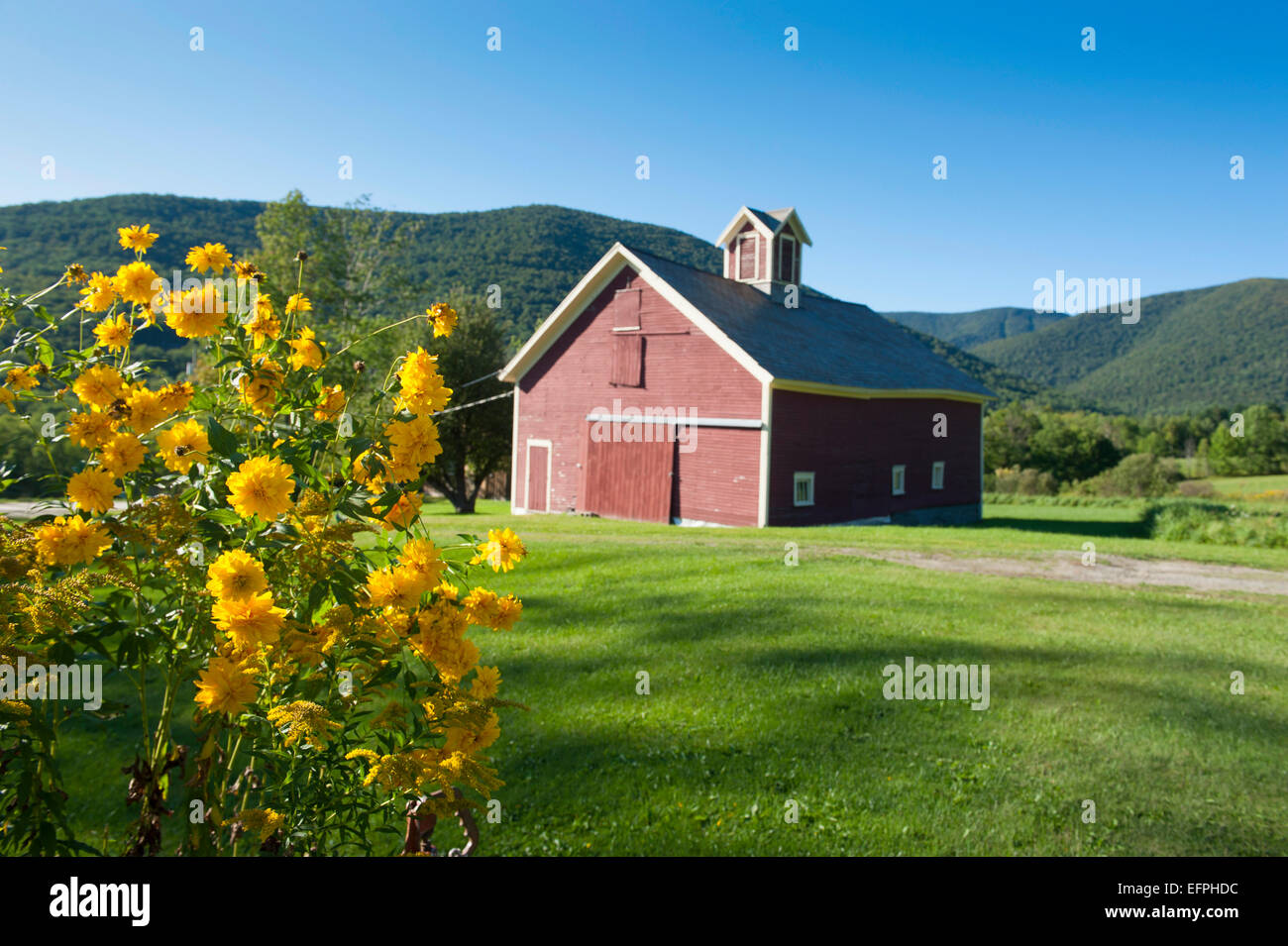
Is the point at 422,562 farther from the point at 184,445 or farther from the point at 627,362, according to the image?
the point at 627,362

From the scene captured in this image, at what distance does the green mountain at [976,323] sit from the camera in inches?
5266

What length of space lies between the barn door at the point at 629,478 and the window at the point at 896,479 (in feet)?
22.2

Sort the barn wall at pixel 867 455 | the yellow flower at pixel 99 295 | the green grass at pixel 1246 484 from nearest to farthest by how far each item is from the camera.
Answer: the yellow flower at pixel 99 295, the barn wall at pixel 867 455, the green grass at pixel 1246 484

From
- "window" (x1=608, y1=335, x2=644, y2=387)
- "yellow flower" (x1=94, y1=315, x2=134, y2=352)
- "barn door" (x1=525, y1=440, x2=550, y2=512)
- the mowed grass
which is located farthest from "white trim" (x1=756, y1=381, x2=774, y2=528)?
"yellow flower" (x1=94, y1=315, x2=134, y2=352)

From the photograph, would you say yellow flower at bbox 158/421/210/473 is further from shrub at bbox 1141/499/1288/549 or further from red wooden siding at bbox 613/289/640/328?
shrub at bbox 1141/499/1288/549

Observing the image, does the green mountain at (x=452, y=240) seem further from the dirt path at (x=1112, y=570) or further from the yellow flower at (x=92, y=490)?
the yellow flower at (x=92, y=490)

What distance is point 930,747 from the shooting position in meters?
4.73

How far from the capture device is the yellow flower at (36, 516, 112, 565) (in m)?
2.16

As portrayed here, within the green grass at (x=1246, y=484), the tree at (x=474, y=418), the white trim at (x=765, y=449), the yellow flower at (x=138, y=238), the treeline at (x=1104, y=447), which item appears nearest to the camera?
the yellow flower at (x=138, y=238)

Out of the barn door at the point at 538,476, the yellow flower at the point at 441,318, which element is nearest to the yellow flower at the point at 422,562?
the yellow flower at the point at 441,318
